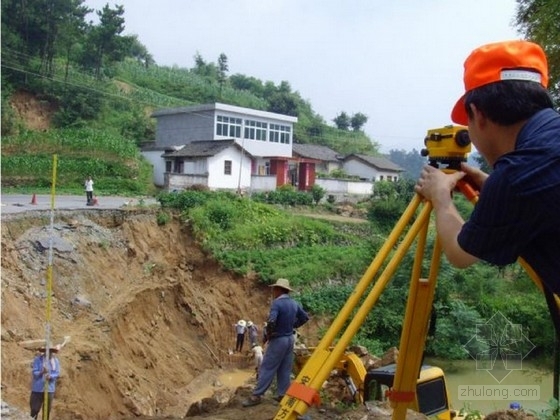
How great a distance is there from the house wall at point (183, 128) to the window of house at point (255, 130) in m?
2.46

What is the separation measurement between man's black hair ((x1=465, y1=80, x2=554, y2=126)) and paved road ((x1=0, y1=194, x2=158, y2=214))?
48.3 feet

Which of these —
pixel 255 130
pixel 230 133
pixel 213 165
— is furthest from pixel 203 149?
pixel 255 130

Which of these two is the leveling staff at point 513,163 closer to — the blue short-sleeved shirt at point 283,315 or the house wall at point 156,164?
the blue short-sleeved shirt at point 283,315

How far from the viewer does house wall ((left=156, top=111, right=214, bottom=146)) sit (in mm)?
32750

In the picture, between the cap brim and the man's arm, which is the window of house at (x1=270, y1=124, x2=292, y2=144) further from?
the cap brim

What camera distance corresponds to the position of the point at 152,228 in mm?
18375

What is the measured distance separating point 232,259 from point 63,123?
67.6 ft

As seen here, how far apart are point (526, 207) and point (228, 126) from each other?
107 ft

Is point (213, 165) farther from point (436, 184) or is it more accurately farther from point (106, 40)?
point (436, 184)

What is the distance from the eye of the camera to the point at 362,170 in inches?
1609

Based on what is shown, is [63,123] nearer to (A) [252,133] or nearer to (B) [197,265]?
(A) [252,133]

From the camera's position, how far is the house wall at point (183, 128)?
A: 32750mm

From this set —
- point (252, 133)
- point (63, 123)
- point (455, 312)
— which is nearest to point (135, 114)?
point (63, 123)

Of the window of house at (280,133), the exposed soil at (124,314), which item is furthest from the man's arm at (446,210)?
the window of house at (280,133)
